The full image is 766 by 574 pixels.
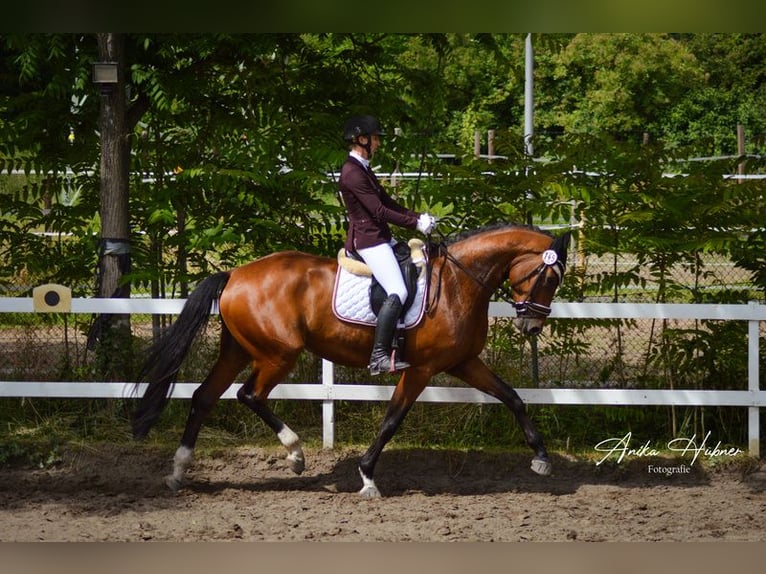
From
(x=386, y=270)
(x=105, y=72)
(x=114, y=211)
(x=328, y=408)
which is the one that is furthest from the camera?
(x=114, y=211)

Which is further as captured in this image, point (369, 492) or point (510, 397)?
point (510, 397)

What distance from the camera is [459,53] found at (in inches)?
1139

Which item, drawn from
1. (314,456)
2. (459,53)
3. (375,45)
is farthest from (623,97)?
(314,456)

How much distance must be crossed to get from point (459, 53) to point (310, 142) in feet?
67.0

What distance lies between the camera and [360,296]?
25.3 ft

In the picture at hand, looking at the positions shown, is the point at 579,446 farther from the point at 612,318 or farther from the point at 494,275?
the point at 494,275

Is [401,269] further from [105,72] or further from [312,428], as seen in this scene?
[105,72]

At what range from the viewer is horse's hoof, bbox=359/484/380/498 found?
7750 millimetres

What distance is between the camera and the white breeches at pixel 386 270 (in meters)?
7.54

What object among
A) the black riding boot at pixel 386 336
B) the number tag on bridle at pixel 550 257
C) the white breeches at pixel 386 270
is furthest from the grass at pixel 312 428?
the number tag on bridle at pixel 550 257

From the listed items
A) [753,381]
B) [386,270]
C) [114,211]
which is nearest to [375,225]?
[386,270]

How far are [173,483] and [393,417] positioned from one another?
174cm

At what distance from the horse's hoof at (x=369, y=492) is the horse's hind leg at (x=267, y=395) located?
1.81ft

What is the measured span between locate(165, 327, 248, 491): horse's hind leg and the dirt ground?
0.22 meters
